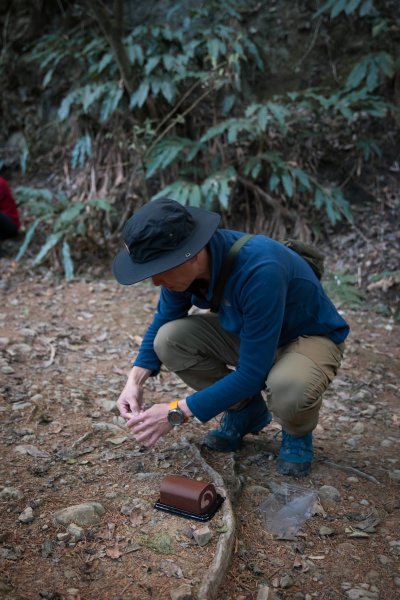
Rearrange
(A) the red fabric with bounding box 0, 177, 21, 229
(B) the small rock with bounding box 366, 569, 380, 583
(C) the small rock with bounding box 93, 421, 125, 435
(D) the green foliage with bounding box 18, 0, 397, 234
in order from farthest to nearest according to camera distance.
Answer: (A) the red fabric with bounding box 0, 177, 21, 229, (D) the green foliage with bounding box 18, 0, 397, 234, (C) the small rock with bounding box 93, 421, 125, 435, (B) the small rock with bounding box 366, 569, 380, 583

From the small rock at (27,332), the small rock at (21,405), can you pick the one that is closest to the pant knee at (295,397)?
the small rock at (21,405)

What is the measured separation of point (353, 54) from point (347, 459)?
259 inches

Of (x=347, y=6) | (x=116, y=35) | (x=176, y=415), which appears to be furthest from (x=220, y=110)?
(x=176, y=415)

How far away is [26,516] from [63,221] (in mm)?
5214

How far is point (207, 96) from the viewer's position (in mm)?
7836

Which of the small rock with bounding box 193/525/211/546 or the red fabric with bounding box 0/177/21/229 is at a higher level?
the small rock with bounding box 193/525/211/546

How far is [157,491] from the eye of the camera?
2852mm

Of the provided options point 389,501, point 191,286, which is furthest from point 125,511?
point 389,501

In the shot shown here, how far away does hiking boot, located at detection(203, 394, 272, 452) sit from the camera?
128 inches

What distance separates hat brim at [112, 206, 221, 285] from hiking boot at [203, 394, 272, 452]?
4.05 feet

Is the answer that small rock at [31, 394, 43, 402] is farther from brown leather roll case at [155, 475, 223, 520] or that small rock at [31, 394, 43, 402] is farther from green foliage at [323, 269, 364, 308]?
green foliage at [323, 269, 364, 308]

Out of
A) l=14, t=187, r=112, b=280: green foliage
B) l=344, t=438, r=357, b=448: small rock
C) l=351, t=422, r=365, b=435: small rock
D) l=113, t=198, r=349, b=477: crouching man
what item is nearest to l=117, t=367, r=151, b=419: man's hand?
l=113, t=198, r=349, b=477: crouching man

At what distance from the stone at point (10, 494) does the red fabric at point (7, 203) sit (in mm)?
5460

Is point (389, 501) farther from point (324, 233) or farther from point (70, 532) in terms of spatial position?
point (324, 233)
